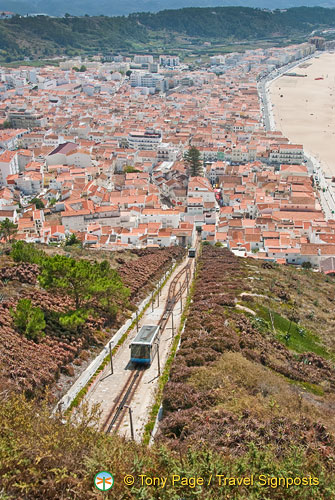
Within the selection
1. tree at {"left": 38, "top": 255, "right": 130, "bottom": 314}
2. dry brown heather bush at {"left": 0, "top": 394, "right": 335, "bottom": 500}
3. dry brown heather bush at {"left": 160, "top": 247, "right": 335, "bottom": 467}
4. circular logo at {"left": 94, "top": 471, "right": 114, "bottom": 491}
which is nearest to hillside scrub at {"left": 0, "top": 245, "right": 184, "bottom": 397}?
tree at {"left": 38, "top": 255, "right": 130, "bottom": 314}

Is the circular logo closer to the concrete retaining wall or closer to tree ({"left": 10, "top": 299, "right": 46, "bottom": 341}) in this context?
the concrete retaining wall

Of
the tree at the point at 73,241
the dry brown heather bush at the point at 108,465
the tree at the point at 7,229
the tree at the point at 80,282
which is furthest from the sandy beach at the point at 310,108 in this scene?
the dry brown heather bush at the point at 108,465

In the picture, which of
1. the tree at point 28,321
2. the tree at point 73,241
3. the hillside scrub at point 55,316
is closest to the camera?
the hillside scrub at point 55,316

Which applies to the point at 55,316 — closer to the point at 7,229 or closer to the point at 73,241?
the point at 7,229

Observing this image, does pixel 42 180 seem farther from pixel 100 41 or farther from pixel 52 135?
pixel 100 41

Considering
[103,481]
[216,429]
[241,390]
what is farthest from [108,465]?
[241,390]

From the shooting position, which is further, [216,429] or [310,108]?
[310,108]

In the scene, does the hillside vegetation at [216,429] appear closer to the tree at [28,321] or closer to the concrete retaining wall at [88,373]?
the concrete retaining wall at [88,373]
